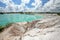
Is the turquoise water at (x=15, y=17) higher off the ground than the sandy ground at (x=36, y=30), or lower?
higher

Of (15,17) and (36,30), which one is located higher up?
(15,17)

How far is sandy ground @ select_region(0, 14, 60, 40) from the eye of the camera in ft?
6.45

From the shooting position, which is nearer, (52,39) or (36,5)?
(52,39)

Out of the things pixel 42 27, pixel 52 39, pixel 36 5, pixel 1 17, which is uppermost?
pixel 36 5

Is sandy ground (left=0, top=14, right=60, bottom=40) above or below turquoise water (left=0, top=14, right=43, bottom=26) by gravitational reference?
below

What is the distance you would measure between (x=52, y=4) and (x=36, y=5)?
0.25 m

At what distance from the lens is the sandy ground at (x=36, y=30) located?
1.97 meters

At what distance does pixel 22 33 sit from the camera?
2008mm

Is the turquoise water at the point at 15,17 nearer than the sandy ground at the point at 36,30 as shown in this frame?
No

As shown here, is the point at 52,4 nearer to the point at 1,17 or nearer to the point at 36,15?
the point at 36,15

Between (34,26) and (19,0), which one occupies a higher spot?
(19,0)

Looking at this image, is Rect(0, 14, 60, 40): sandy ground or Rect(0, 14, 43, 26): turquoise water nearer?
Rect(0, 14, 60, 40): sandy ground

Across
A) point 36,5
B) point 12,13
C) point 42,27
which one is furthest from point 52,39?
point 12,13

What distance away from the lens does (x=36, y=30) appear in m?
2.02
